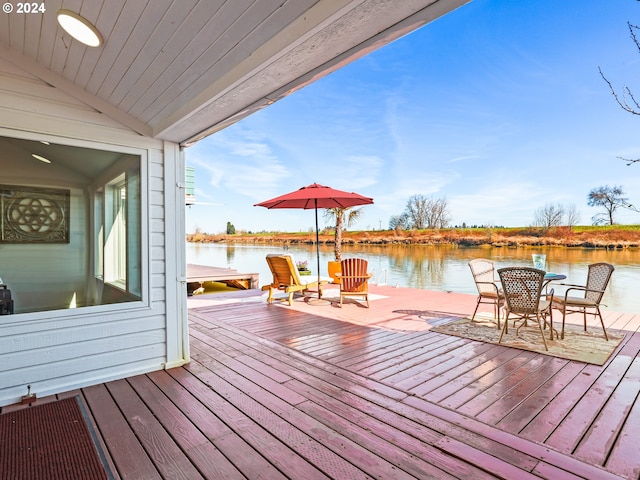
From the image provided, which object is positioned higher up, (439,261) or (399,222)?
(399,222)

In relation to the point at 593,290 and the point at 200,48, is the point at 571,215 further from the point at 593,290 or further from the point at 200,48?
the point at 200,48

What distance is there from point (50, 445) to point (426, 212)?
18.0 metres

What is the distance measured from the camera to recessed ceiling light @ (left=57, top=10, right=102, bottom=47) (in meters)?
1.81

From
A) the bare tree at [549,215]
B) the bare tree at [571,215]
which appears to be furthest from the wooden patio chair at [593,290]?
the bare tree at [549,215]

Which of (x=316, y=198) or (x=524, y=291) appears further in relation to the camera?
(x=316, y=198)

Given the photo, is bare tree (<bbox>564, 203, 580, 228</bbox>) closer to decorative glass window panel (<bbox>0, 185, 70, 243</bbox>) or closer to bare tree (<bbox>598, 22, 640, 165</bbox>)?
bare tree (<bbox>598, 22, 640, 165</bbox>)

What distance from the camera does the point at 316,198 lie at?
6098 mm

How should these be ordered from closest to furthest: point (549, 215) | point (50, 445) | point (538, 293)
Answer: point (50, 445), point (538, 293), point (549, 215)

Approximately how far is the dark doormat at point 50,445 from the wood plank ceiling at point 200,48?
2098mm

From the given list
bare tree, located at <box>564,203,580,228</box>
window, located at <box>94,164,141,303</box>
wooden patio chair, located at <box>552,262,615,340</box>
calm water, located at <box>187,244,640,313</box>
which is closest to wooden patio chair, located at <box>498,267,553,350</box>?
wooden patio chair, located at <box>552,262,615,340</box>

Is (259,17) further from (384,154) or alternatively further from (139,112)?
(384,154)

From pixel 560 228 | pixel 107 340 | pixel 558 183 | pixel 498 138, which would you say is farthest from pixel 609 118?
pixel 107 340

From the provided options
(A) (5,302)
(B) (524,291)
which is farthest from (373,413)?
(A) (5,302)

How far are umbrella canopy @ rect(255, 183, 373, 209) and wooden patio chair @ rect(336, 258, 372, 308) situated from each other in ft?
3.81
